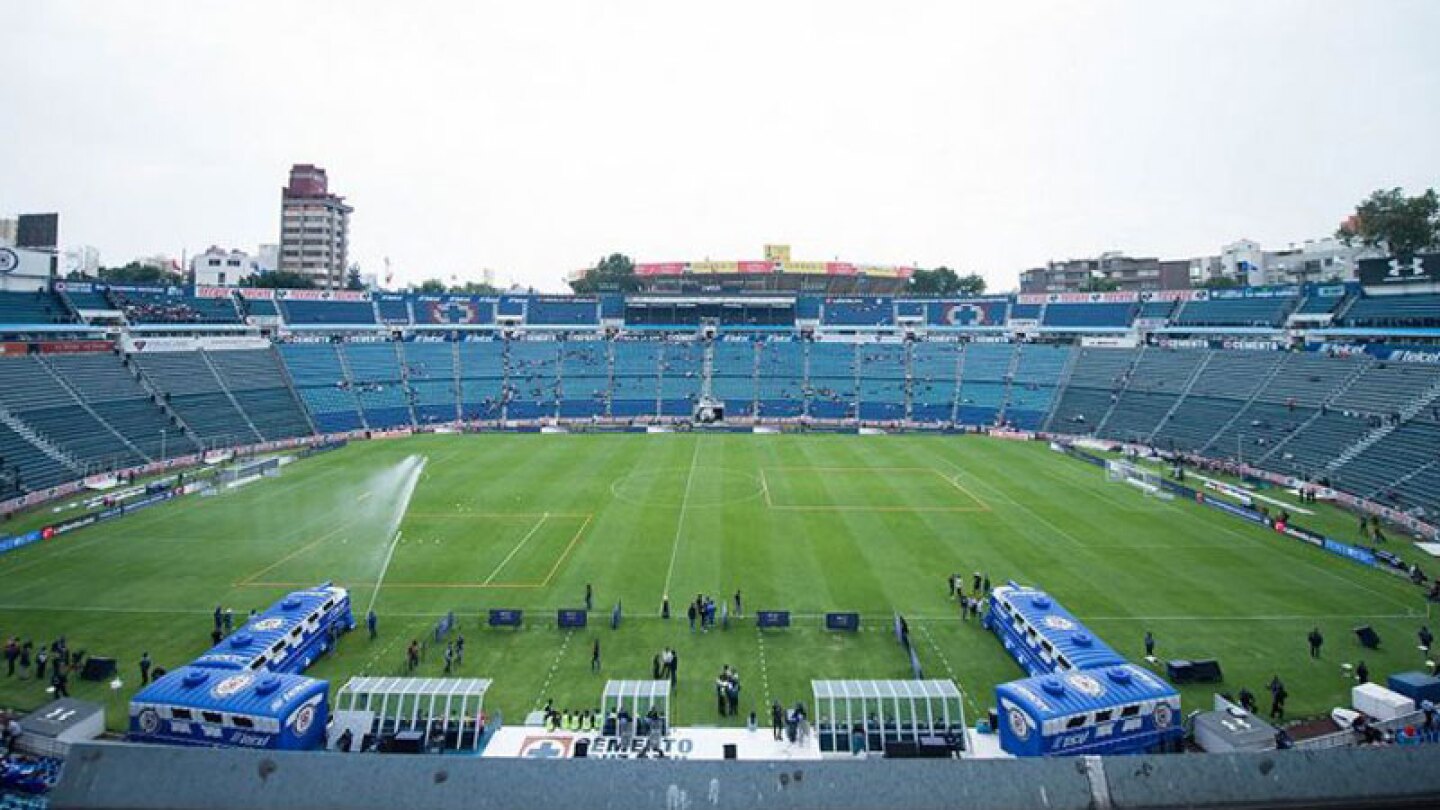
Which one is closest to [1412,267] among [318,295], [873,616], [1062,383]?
[1062,383]

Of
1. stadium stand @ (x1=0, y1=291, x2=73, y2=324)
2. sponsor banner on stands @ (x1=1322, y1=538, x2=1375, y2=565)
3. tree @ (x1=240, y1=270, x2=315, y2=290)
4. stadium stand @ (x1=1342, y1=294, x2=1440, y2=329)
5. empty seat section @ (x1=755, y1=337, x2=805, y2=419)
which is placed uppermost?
tree @ (x1=240, y1=270, x2=315, y2=290)

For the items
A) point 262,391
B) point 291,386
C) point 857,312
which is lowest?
point 262,391

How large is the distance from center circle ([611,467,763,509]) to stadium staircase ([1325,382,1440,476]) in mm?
37469

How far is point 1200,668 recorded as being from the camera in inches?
901

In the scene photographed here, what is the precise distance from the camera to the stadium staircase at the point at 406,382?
254 ft

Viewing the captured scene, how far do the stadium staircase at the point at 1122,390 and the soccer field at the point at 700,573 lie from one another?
59.9ft

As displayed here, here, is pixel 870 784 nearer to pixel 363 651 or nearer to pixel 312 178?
pixel 363 651

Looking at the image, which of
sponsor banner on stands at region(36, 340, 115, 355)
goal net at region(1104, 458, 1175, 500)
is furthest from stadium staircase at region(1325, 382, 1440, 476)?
sponsor banner on stands at region(36, 340, 115, 355)

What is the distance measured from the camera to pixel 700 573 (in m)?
32.2

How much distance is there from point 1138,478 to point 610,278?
102m

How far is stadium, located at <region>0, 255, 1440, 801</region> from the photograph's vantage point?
64.1 feet

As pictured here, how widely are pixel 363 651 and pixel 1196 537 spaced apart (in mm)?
37999

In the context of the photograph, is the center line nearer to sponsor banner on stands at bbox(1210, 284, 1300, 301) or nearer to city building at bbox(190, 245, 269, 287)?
sponsor banner on stands at bbox(1210, 284, 1300, 301)

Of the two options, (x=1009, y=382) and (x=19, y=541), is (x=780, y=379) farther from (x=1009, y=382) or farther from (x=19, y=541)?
(x=19, y=541)
